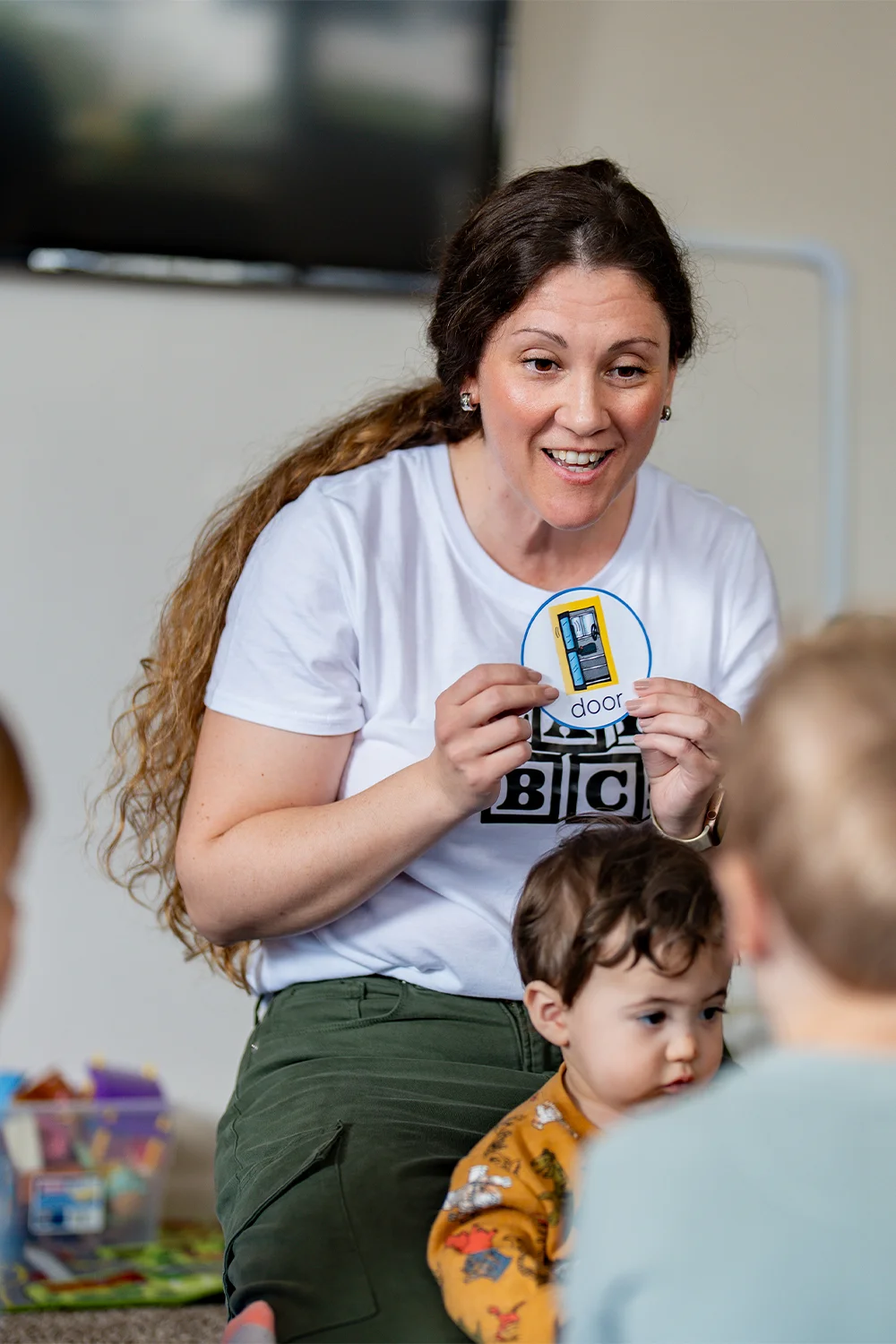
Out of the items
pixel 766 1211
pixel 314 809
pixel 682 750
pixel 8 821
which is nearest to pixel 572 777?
pixel 682 750

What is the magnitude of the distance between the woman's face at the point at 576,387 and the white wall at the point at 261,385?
118 cm

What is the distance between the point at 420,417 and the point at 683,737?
503 mm

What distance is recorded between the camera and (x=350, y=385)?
259cm

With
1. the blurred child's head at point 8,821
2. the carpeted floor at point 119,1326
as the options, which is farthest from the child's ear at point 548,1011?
the carpeted floor at point 119,1326

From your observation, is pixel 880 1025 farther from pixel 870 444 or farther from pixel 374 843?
pixel 870 444

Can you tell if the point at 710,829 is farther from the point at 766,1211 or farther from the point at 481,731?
the point at 766,1211

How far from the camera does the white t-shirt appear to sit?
1356 mm

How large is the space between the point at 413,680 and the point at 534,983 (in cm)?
35

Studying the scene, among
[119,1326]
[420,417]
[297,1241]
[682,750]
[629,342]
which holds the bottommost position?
[119,1326]

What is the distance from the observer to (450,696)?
1.22 meters

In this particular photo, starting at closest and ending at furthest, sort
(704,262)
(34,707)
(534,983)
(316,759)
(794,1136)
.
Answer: (794,1136) → (534,983) → (316,759) → (34,707) → (704,262)

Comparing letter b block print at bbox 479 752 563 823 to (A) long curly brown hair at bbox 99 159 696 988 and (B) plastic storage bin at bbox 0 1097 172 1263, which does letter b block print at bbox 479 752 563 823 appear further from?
(B) plastic storage bin at bbox 0 1097 172 1263

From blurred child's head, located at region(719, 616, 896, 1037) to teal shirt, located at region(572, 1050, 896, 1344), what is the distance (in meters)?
0.05

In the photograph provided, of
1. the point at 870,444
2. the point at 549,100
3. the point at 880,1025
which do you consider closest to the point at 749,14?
the point at 549,100
